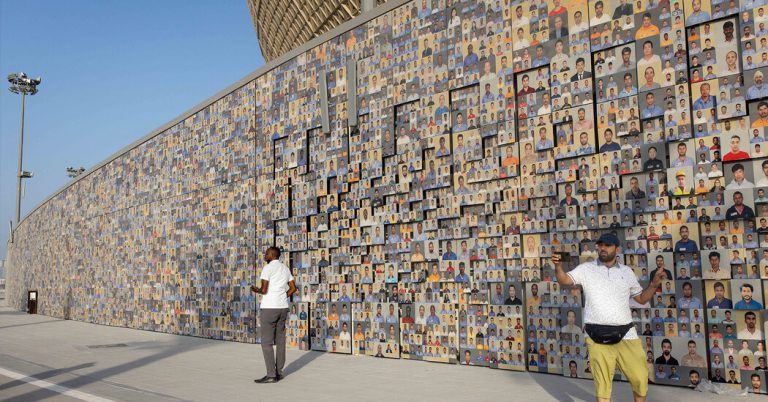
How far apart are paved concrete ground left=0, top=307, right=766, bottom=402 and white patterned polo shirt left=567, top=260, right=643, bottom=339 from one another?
66.0 inches

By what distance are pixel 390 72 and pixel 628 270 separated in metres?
6.26

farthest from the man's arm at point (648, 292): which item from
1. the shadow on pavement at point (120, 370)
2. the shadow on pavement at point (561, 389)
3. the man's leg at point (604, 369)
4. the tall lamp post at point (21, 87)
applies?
the tall lamp post at point (21, 87)

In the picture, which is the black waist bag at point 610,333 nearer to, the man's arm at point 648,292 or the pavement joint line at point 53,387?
the man's arm at point 648,292

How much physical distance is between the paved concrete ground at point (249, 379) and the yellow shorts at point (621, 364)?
4.81 feet

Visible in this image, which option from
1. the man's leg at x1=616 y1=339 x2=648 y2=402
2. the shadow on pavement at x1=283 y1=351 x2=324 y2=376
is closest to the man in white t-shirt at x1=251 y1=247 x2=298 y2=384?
the shadow on pavement at x1=283 y1=351 x2=324 y2=376

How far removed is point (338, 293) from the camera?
37.3ft

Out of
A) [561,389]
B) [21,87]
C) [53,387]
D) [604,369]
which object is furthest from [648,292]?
[21,87]

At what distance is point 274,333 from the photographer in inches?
337

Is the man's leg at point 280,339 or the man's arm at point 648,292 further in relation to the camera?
the man's leg at point 280,339

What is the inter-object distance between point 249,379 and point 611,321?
5048 mm

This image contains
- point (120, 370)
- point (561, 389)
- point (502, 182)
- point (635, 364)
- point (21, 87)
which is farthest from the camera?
point (21, 87)

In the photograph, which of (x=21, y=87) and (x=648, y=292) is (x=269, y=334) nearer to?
(x=648, y=292)

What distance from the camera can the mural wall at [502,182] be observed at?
22.8ft

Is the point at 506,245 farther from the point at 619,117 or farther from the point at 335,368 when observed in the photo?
the point at 335,368
